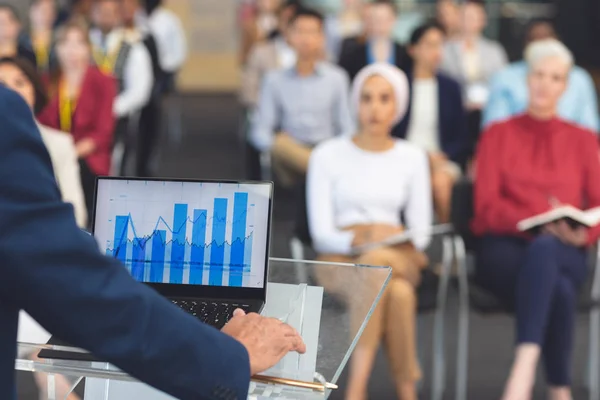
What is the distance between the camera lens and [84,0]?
952 centimetres

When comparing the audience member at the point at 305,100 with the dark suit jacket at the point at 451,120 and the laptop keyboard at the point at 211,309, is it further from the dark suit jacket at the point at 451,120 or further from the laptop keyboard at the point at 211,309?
the laptop keyboard at the point at 211,309

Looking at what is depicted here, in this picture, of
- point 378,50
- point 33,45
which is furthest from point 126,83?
point 378,50

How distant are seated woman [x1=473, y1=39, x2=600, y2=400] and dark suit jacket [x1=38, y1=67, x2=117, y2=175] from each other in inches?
87.9

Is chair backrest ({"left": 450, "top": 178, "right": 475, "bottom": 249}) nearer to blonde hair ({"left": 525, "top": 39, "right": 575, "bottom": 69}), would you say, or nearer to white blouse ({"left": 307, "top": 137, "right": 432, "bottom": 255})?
white blouse ({"left": 307, "top": 137, "right": 432, "bottom": 255})

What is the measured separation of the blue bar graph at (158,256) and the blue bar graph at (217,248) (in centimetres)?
9

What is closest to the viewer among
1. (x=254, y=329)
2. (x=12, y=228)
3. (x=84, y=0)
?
(x=12, y=228)

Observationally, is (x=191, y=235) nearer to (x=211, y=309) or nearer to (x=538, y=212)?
(x=211, y=309)

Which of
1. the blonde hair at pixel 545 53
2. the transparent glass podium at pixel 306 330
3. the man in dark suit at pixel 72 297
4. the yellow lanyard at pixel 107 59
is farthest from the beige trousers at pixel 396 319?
the yellow lanyard at pixel 107 59

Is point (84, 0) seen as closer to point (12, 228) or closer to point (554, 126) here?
point (554, 126)

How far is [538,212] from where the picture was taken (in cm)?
448

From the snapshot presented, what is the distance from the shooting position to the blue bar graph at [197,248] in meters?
2.12

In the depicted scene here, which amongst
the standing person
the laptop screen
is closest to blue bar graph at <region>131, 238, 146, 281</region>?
the laptop screen

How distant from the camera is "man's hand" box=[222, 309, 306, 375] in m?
1.62

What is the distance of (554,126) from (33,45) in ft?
15.5
